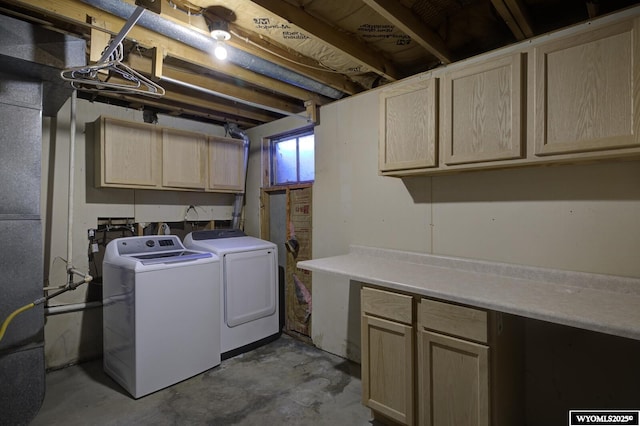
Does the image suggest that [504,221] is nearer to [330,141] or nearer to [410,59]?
[410,59]

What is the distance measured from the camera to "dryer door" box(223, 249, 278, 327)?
2.86m

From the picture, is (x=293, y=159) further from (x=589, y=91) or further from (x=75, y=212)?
(x=589, y=91)

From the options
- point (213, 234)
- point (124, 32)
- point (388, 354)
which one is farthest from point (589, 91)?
point (213, 234)

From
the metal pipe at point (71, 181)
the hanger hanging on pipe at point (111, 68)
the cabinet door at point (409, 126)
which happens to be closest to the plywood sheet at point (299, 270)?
the cabinet door at point (409, 126)

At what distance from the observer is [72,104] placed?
2602 millimetres

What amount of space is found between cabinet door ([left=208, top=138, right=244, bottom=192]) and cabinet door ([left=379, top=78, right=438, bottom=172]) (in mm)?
1969

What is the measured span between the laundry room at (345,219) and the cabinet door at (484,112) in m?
0.01

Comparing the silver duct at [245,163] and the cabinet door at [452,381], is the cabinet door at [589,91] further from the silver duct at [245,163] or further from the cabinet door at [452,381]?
the silver duct at [245,163]

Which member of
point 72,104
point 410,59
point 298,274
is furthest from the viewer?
point 298,274

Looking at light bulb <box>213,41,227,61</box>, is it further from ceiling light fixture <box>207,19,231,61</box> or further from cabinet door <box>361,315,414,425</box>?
cabinet door <box>361,315,414,425</box>

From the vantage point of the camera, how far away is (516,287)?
1.66 meters

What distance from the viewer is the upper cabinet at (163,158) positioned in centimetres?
273

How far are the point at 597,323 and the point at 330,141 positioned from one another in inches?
88.7

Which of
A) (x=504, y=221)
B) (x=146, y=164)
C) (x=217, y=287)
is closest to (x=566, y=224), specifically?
(x=504, y=221)
